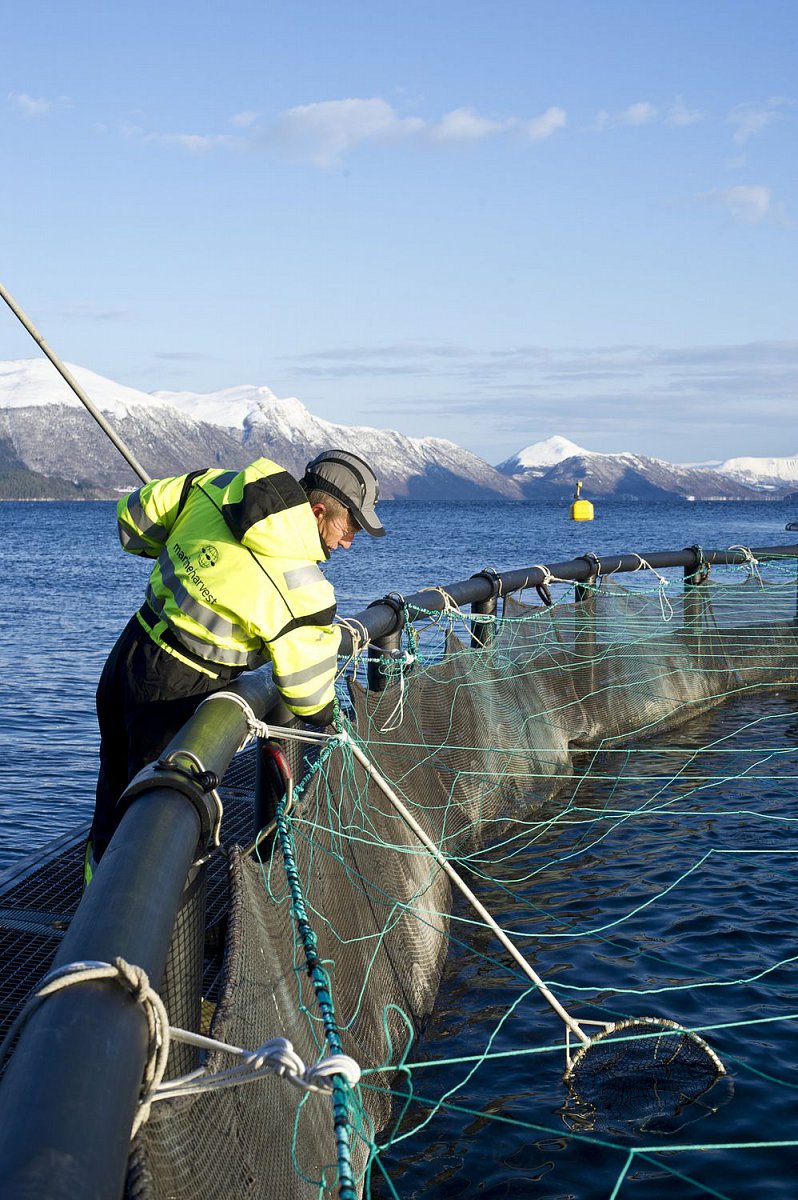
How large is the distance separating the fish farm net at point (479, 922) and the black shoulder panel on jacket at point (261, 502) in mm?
883

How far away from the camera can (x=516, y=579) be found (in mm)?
9281

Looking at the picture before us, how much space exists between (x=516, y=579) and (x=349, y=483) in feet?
16.6

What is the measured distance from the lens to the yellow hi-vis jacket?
3920mm

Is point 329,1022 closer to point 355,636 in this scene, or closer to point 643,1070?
point 643,1070

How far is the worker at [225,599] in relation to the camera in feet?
12.9

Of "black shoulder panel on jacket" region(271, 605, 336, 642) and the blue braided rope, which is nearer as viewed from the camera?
the blue braided rope

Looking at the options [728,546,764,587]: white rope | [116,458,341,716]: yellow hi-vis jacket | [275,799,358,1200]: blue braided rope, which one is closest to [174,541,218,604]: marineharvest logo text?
[116,458,341,716]: yellow hi-vis jacket

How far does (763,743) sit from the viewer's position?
34.8 feet

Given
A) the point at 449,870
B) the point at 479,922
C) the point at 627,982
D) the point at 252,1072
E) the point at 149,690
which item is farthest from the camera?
the point at 479,922

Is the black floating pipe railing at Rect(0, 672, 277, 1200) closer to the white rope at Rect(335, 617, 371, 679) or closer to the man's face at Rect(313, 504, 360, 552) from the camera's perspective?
the man's face at Rect(313, 504, 360, 552)

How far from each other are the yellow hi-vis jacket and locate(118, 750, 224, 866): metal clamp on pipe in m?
1.14

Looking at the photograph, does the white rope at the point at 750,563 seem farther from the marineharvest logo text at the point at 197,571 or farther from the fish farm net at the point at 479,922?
the marineharvest logo text at the point at 197,571

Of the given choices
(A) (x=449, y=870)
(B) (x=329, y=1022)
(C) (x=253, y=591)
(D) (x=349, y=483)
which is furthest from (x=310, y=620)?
(B) (x=329, y=1022)

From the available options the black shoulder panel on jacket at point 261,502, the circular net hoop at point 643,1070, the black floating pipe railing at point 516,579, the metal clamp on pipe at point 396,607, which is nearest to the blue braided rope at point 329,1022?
the black shoulder panel on jacket at point 261,502
